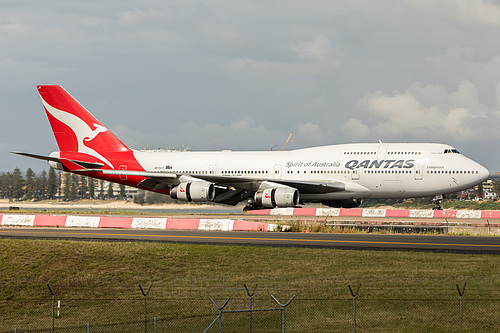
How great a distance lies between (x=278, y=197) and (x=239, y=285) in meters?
24.5

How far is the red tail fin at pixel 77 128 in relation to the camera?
5453 centimetres

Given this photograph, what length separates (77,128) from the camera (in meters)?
54.6

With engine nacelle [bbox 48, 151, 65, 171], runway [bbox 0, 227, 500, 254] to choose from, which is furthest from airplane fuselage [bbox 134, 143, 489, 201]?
runway [bbox 0, 227, 500, 254]

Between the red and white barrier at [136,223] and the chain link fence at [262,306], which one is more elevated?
the red and white barrier at [136,223]

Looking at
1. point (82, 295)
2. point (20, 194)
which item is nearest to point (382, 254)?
point (82, 295)

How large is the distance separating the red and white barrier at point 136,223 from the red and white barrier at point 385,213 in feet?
40.0

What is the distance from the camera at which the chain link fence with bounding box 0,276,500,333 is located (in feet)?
58.2

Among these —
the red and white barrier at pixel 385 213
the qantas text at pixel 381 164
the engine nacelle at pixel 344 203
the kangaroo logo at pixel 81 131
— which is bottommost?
the red and white barrier at pixel 385 213

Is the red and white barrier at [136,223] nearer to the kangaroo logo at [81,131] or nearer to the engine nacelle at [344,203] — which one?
the kangaroo logo at [81,131]

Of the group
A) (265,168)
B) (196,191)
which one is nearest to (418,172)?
(265,168)

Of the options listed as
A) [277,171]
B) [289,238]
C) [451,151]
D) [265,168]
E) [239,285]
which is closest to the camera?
[239,285]

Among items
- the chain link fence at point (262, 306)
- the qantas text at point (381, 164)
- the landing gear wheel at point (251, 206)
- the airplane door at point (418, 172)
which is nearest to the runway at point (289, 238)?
the chain link fence at point (262, 306)

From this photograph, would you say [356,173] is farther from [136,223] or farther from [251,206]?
[136,223]

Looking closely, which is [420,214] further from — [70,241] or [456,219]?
[70,241]
